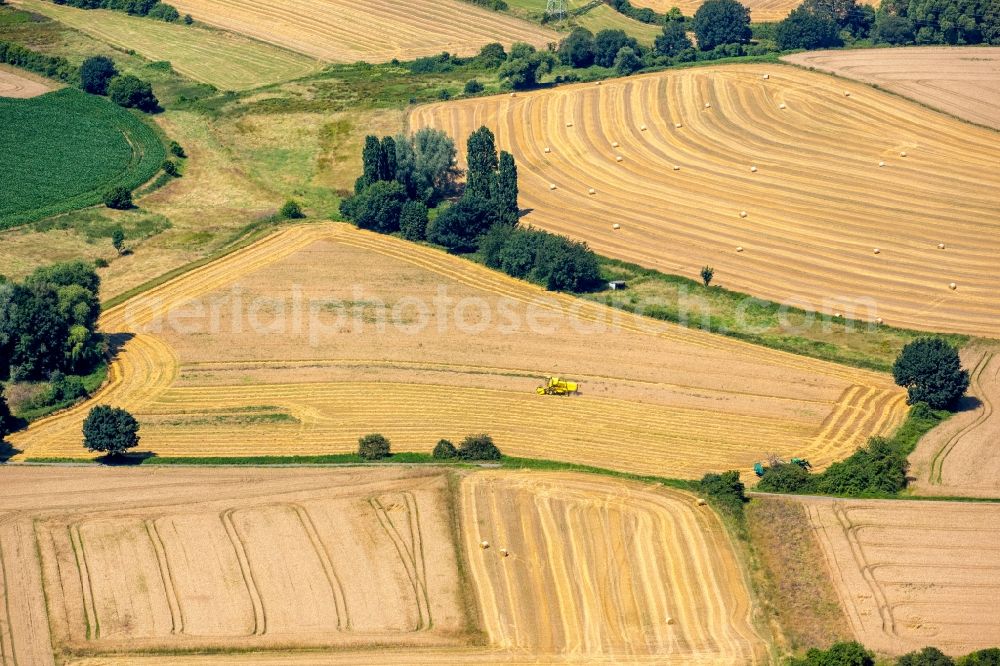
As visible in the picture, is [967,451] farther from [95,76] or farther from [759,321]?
[95,76]

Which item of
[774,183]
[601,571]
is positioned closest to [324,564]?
[601,571]

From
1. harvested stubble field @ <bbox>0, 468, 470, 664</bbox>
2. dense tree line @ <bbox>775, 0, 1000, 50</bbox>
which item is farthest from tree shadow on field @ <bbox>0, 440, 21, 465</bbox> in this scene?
dense tree line @ <bbox>775, 0, 1000, 50</bbox>

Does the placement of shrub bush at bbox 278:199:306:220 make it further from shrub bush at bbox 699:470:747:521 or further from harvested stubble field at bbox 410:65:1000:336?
shrub bush at bbox 699:470:747:521

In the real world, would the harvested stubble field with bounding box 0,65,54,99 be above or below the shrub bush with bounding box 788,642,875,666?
above

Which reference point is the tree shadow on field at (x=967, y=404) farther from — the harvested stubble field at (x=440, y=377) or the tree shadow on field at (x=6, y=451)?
the tree shadow on field at (x=6, y=451)

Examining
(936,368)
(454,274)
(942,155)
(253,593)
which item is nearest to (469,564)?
(253,593)

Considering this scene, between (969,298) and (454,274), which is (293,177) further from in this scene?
(969,298)

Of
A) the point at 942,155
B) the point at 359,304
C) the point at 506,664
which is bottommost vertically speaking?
the point at 506,664
